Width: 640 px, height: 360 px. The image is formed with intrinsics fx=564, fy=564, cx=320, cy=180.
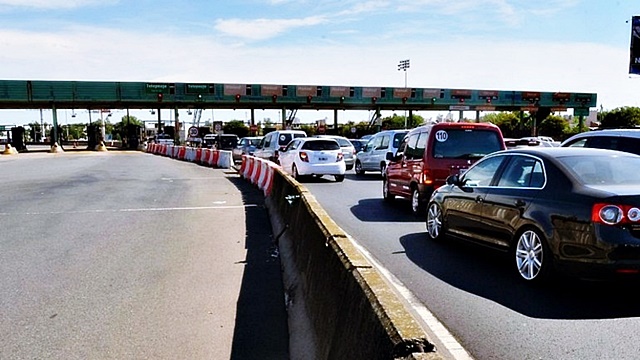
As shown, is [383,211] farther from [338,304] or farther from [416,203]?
[338,304]

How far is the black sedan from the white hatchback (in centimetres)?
1206

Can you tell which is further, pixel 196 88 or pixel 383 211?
pixel 196 88

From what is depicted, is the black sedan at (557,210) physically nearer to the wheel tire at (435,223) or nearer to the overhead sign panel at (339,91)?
the wheel tire at (435,223)

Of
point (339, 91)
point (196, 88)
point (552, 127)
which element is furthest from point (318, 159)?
point (552, 127)

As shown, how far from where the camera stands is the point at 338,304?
383 cm

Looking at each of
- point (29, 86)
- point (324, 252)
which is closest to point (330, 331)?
point (324, 252)

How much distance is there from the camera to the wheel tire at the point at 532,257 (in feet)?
20.5

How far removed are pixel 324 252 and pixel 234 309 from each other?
1.46 metres

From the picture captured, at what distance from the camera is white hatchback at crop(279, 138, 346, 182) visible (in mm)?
20219

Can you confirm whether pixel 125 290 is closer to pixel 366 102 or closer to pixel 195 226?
pixel 195 226

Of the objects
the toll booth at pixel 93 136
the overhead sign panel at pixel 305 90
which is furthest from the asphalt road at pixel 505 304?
the toll booth at pixel 93 136

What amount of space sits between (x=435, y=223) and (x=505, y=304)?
344 centimetres

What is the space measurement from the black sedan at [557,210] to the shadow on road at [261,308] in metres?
2.86

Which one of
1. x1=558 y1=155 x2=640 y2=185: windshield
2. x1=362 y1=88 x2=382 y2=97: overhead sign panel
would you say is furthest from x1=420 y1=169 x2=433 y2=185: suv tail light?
x1=362 y1=88 x2=382 y2=97: overhead sign panel
